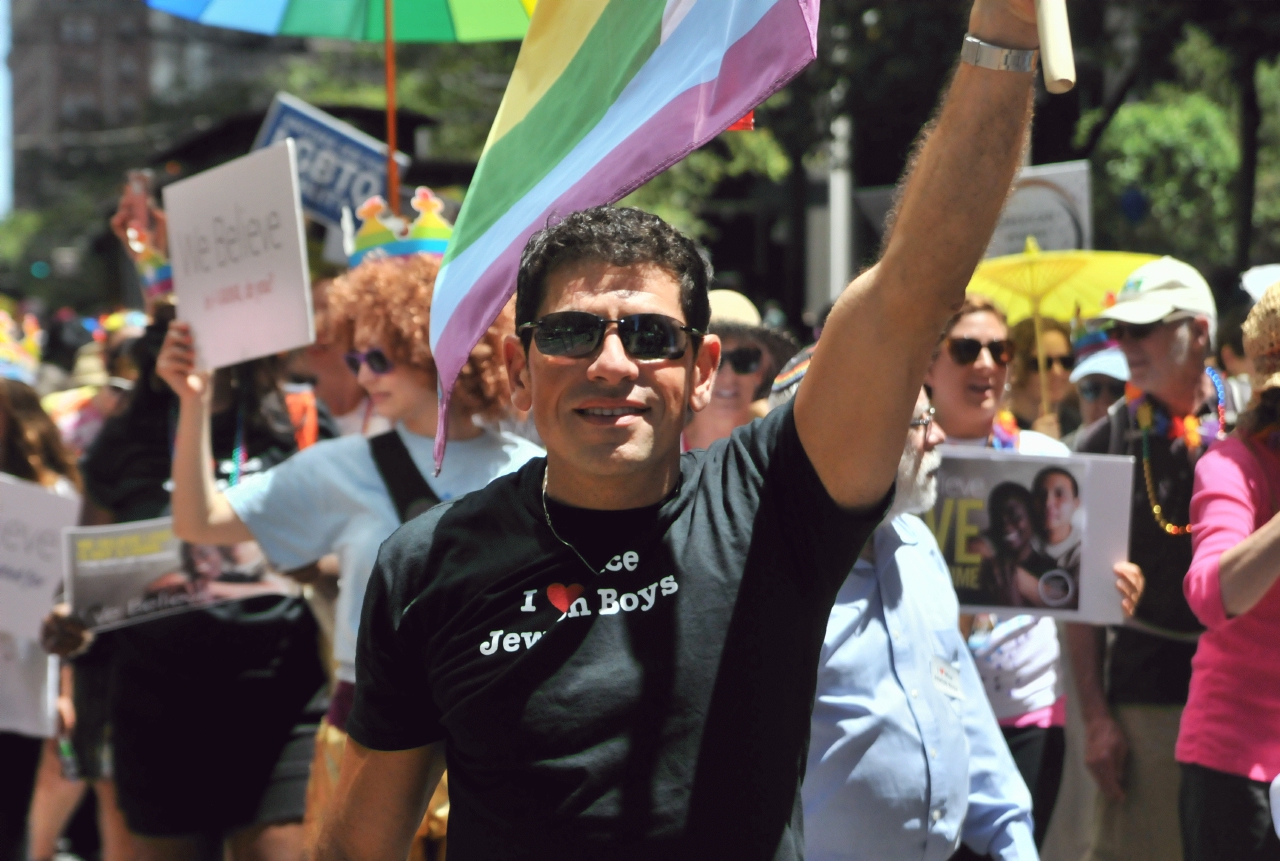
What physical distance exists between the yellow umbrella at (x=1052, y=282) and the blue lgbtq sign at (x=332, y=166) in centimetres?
276

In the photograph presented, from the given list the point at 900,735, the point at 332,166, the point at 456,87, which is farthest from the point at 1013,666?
the point at 456,87

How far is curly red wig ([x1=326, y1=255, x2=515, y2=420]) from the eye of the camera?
3.75 meters

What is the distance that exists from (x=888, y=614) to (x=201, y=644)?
239 centimetres

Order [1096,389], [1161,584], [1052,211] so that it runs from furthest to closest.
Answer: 1. [1052,211]
2. [1096,389]
3. [1161,584]

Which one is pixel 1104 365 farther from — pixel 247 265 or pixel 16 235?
pixel 16 235

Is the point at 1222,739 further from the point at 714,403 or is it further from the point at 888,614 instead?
the point at 714,403

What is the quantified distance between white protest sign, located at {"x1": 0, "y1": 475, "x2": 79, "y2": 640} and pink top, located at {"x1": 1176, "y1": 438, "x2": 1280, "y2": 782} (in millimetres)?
3523

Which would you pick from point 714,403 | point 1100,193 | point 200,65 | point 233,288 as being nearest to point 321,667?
point 233,288

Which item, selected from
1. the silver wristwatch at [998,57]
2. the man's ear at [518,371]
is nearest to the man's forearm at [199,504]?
the man's ear at [518,371]

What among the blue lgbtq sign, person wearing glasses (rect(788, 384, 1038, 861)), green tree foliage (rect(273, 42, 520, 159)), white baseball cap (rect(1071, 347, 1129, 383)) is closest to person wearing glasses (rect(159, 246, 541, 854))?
person wearing glasses (rect(788, 384, 1038, 861))

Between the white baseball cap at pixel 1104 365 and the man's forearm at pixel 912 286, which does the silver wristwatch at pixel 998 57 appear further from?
the white baseball cap at pixel 1104 365

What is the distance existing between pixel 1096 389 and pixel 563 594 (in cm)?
438

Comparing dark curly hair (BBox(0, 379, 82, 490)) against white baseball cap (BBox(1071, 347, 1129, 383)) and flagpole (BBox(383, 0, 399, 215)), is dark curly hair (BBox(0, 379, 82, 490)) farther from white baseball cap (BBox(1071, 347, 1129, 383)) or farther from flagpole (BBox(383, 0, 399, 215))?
white baseball cap (BBox(1071, 347, 1129, 383))

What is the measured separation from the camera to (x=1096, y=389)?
235 inches
